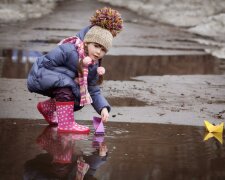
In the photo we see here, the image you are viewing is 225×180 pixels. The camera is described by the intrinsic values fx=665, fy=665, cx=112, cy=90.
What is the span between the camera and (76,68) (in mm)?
5926

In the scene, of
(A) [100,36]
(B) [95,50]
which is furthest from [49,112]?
(A) [100,36]

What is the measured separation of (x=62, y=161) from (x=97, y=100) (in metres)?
1.42

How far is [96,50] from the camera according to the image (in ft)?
19.1

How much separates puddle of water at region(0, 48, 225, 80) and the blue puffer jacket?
9.93ft

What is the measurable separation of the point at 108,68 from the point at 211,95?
2.50m

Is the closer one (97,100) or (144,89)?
(97,100)

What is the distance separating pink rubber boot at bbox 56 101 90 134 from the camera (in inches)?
231

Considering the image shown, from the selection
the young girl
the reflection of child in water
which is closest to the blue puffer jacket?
the young girl

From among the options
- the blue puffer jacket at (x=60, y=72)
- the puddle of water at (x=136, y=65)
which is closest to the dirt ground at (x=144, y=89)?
the puddle of water at (x=136, y=65)

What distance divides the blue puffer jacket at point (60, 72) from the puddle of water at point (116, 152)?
1.15 ft

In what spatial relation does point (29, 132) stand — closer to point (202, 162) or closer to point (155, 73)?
point (202, 162)

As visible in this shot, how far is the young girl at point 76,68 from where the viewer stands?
584 centimetres

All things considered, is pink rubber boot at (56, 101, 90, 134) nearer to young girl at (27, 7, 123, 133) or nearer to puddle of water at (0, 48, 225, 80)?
young girl at (27, 7, 123, 133)

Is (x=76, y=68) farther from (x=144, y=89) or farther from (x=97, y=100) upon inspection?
(x=144, y=89)
